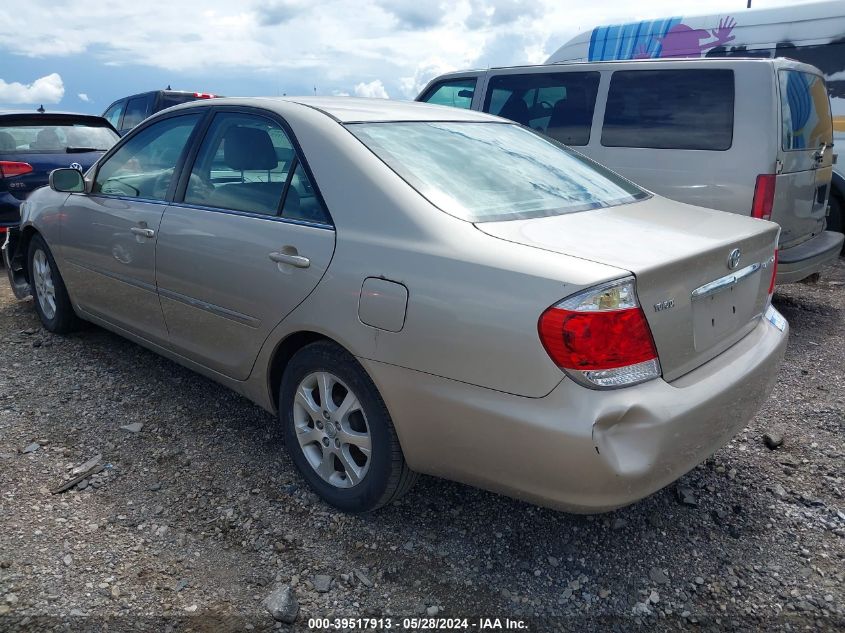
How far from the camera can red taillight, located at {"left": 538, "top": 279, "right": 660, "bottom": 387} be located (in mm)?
2002

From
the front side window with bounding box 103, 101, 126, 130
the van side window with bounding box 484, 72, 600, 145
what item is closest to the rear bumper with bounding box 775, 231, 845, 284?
the van side window with bounding box 484, 72, 600, 145

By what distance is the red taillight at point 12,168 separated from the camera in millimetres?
6602

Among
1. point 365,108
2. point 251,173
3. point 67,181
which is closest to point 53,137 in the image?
point 67,181

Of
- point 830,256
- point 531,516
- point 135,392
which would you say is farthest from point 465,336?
point 830,256

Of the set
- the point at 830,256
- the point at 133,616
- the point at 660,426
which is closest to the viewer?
the point at 660,426

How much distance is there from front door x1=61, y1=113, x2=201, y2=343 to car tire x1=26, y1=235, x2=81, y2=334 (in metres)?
0.31

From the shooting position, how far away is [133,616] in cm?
224

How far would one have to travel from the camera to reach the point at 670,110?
5.09m

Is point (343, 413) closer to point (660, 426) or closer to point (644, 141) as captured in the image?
point (660, 426)

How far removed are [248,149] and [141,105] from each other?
10050 mm

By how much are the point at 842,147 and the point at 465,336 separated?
6.17 meters

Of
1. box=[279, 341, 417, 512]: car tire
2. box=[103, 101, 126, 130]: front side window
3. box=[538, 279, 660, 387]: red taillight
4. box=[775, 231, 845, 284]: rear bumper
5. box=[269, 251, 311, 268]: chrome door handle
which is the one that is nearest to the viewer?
box=[538, 279, 660, 387]: red taillight

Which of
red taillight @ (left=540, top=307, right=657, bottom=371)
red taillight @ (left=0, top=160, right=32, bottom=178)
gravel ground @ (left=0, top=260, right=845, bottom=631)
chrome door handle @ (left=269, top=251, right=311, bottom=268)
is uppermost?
red taillight @ (left=0, top=160, right=32, bottom=178)

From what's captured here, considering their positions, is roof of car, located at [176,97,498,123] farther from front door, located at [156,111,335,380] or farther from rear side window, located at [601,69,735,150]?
rear side window, located at [601,69,735,150]
